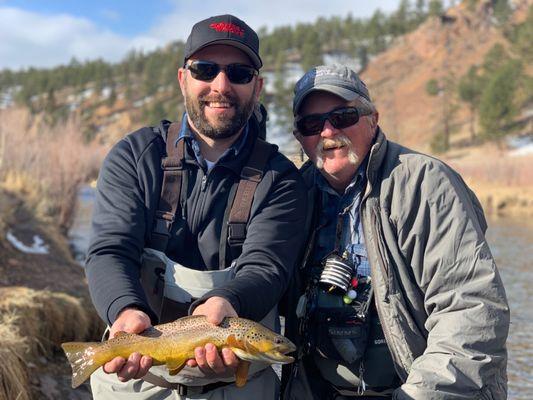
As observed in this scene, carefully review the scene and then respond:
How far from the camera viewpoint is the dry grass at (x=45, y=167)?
48.4 ft

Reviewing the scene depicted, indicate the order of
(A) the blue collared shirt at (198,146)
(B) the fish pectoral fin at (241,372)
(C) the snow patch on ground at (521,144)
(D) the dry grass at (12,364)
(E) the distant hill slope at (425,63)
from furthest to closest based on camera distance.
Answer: (E) the distant hill slope at (425,63) < (C) the snow patch on ground at (521,144) < (D) the dry grass at (12,364) < (A) the blue collared shirt at (198,146) < (B) the fish pectoral fin at (241,372)

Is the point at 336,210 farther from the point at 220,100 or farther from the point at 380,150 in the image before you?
the point at 220,100

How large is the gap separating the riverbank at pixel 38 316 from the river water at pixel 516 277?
354 cm

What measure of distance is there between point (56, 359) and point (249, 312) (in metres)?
4.51

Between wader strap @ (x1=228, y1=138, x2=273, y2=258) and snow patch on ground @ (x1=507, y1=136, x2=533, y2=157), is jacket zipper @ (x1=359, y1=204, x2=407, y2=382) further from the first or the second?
snow patch on ground @ (x1=507, y1=136, x2=533, y2=157)

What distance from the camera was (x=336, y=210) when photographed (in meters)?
3.47

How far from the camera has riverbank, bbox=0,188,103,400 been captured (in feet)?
17.2

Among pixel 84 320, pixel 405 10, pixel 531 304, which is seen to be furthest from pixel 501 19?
pixel 84 320

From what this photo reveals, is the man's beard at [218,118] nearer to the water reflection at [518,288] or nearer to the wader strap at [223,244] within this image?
the wader strap at [223,244]

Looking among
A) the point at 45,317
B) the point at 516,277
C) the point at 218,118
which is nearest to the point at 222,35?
the point at 218,118

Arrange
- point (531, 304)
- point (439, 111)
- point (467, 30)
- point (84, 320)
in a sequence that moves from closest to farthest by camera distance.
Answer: point (84, 320) → point (531, 304) → point (439, 111) → point (467, 30)

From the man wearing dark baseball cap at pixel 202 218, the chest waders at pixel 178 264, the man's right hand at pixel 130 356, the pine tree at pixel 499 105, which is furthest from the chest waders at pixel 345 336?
the pine tree at pixel 499 105

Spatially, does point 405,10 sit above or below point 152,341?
above

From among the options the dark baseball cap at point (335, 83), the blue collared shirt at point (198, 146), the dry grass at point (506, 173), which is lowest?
the dry grass at point (506, 173)
